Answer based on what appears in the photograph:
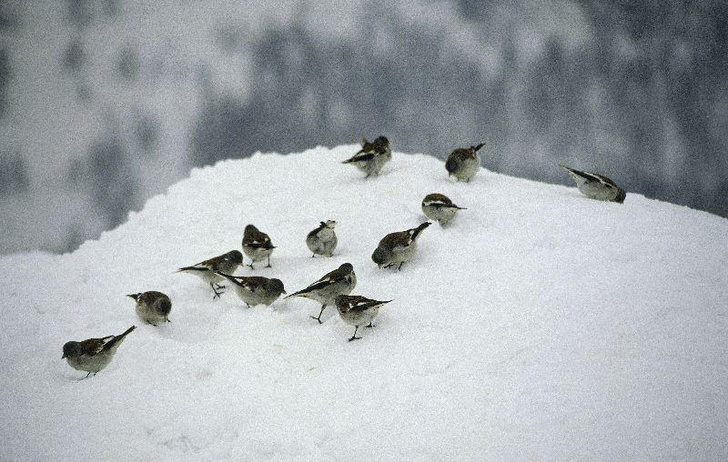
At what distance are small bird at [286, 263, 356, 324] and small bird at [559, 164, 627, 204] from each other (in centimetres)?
440

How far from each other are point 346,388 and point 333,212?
4237 millimetres

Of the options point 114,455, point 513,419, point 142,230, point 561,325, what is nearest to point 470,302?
point 561,325

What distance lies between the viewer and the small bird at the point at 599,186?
8.60 meters

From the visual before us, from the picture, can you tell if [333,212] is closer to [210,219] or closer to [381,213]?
[381,213]

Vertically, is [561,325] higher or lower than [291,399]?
higher

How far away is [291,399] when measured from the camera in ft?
18.2

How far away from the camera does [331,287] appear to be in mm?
6535

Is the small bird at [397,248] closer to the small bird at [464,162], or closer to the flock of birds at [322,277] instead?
the flock of birds at [322,277]

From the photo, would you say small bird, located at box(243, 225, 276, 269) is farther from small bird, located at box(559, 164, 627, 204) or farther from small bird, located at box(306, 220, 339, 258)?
small bird, located at box(559, 164, 627, 204)

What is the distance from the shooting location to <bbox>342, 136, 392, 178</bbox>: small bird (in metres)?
9.76

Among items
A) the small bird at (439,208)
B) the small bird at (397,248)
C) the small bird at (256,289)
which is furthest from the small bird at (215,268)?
the small bird at (439,208)

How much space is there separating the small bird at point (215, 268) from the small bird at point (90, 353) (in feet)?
5.30

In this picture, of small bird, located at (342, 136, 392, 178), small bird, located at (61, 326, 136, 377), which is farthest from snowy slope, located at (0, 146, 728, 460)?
small bird, located at (342, 136, 392, 178)

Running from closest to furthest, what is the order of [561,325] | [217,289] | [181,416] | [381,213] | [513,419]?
1. [513,419]
2. [181,416]
3. [561,325]
4. [217,289]
5. [381,213]
